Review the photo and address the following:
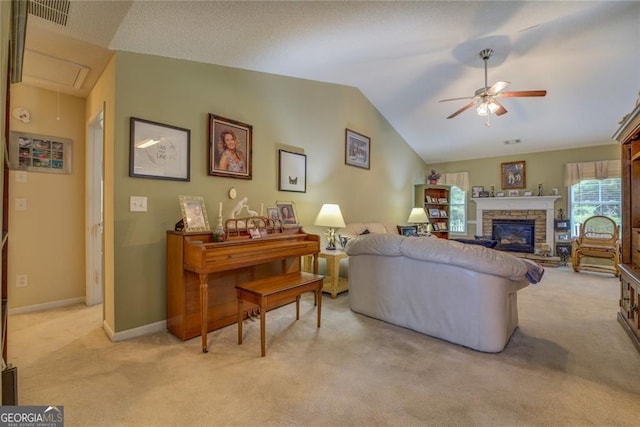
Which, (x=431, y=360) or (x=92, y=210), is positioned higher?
(x=92, y=210)

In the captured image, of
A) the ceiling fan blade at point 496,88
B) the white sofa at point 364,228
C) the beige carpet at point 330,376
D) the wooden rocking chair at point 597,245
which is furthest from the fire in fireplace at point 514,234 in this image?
the ceiling fan blade at point 496,88

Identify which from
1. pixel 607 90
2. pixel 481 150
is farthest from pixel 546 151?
pixel 607 90

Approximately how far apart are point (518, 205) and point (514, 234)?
2.15ft

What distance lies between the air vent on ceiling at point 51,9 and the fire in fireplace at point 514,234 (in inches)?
292

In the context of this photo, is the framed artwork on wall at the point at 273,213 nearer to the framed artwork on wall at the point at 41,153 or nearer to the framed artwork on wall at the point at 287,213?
the framed artwork on wall at the point at 287,213

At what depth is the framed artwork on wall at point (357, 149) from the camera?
15.9 ft

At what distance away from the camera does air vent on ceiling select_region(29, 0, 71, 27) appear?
1.81m

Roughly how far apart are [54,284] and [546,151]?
8.47 meters

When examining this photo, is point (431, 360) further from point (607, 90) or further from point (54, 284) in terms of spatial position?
point (607, 90)

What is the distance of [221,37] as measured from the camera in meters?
2.48

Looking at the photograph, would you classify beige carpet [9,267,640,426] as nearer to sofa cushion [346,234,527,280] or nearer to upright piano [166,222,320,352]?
upright piano [166,222,320,352]

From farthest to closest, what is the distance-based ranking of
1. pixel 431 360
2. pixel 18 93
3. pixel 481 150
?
1. pixel 481 150
2. pixel 18 93
3. pixel 431 360

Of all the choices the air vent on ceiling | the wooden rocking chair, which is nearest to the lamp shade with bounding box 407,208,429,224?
the wooden rocking chair

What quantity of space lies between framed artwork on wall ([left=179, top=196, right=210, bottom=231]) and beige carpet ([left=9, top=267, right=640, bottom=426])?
3.14ft
